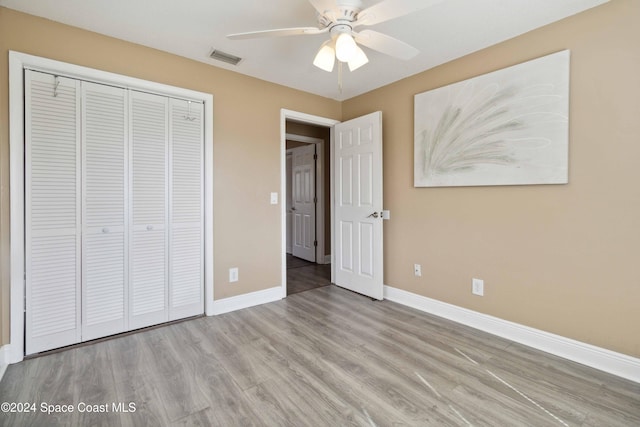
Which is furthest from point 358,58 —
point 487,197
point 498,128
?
point 487,197

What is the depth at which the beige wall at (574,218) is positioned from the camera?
189cm

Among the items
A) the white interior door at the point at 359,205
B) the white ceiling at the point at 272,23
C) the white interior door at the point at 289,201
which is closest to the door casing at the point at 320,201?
the white interior door at the point at 289,201

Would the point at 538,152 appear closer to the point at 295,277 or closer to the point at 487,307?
the point at 487,307

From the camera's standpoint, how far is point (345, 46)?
1665 mm

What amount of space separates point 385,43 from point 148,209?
90.1 inches

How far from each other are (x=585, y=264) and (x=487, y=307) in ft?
2.58

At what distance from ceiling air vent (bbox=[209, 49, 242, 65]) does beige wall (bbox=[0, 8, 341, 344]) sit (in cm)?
19

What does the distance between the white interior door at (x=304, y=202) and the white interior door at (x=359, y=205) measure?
147cm

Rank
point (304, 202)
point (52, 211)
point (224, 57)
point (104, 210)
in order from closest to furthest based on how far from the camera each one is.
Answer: point (52, 211)
point (104, 210)
point (224, 57)
point (304, 202)

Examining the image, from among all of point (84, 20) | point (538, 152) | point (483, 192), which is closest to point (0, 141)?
point (84, 20)

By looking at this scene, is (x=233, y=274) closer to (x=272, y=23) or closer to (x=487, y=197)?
(x=272, y=23)

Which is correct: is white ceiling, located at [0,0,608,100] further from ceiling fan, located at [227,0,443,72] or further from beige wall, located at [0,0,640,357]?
ceiling fan, located at [227,0,443,72]

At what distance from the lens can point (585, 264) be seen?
2.06 metres

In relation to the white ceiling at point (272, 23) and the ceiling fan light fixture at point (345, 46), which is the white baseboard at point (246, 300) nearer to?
the white ceiling at point (272, 23)
